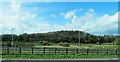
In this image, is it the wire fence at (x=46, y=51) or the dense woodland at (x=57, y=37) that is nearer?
the wire fence at (x=46, y=51)

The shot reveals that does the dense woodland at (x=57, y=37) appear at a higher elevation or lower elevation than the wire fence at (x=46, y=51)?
higher

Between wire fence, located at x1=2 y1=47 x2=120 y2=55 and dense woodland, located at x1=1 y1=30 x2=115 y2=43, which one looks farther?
dense woodland, located at x1=1 y1=30 x2=115 y2=43

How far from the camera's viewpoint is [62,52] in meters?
26.3

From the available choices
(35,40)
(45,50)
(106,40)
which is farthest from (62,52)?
(106,40)

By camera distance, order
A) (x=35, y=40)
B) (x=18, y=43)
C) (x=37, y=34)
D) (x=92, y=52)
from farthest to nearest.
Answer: (x=18, y=43) → (x=35, y=40) → (x=37, y=34) → (x=92, y=52)

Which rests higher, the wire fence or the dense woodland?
the dense woodland

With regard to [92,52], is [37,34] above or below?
above

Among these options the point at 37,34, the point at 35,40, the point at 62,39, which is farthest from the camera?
the point at 62,39

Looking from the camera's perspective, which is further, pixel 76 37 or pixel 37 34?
pixel 76 37

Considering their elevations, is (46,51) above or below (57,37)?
below

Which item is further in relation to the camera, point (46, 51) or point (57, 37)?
point (57, 37)

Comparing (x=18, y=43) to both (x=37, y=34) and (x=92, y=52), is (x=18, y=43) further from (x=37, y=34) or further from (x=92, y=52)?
(x=92, y=52)

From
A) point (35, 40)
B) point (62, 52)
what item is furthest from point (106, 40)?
point (62, 52)

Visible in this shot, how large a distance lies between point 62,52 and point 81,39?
1690 cm
